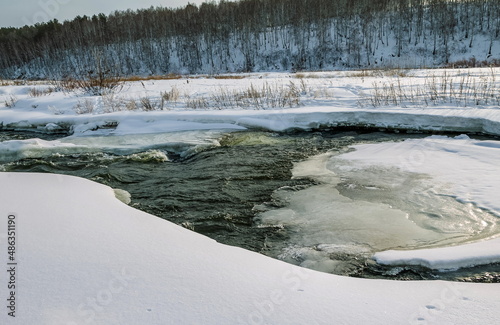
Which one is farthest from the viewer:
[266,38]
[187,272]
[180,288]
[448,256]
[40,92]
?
[266,38]

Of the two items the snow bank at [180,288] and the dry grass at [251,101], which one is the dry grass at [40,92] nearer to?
the dry grass at [251,101]

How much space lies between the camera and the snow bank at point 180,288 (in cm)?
209

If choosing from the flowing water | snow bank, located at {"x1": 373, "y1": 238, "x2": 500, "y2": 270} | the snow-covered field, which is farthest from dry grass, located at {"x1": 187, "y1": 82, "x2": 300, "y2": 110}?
snow bank, located at {"x1": 373, "y1": 238, "x2": 500, "y2": 270}

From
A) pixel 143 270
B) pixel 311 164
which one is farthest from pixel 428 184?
pixel 143 270

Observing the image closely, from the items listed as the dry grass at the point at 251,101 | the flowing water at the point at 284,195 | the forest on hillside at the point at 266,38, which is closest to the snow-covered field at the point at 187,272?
the flowing water at the point at 284,195

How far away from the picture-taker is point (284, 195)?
16.7ft

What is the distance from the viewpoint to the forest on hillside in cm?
4112

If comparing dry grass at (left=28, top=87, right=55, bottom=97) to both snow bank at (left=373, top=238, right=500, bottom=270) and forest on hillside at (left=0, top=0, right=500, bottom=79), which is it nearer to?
snow bank at (left=373, top=238, right=500, bottom=270)

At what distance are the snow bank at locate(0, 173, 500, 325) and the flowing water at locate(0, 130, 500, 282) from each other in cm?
68

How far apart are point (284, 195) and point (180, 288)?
289 cm

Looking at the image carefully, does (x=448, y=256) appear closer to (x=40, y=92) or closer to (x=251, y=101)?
(x=251, y=101)

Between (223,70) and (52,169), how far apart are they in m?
41.2

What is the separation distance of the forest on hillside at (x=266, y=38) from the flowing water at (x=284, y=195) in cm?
3118

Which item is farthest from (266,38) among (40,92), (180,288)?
(180,288)
